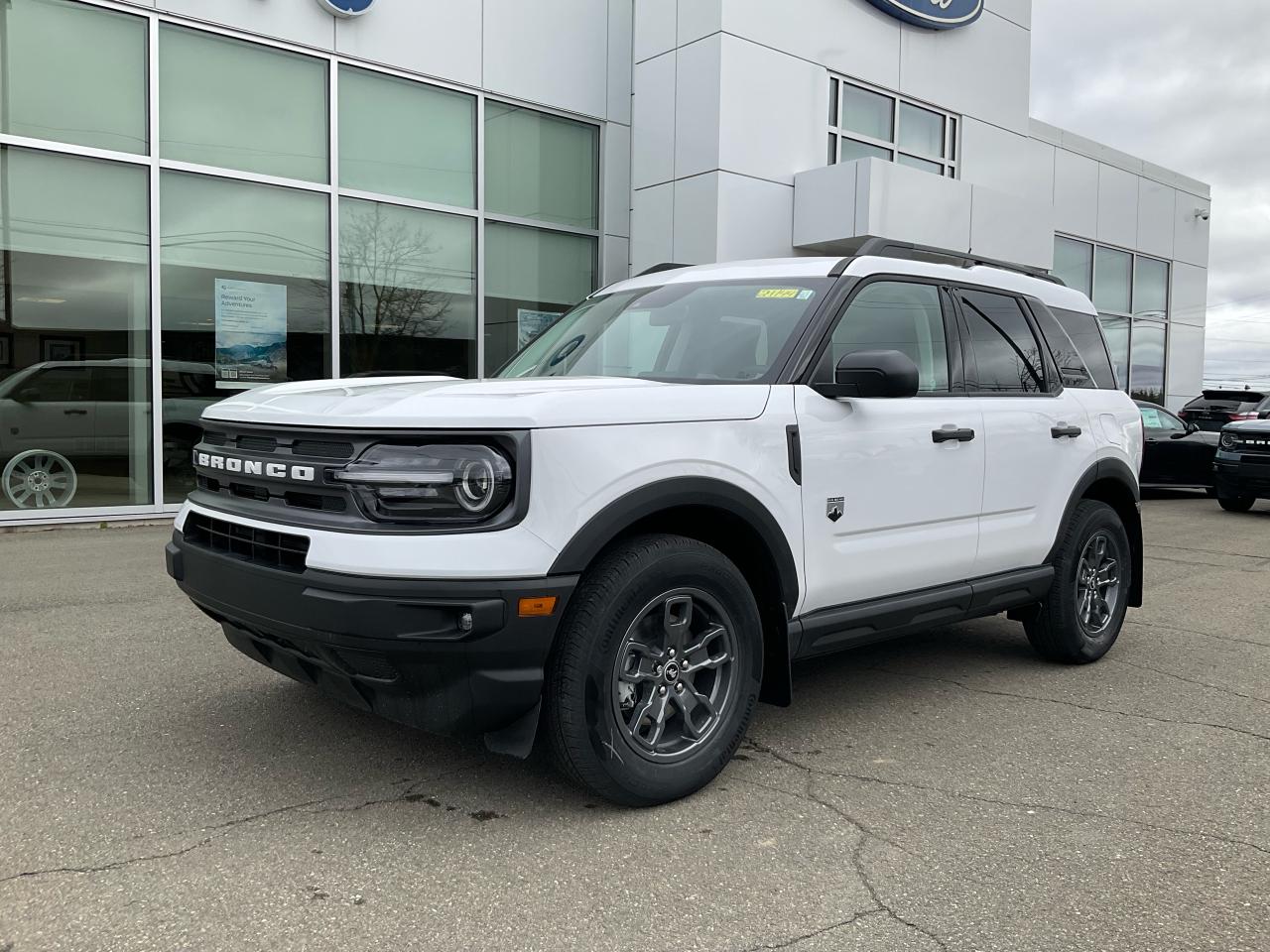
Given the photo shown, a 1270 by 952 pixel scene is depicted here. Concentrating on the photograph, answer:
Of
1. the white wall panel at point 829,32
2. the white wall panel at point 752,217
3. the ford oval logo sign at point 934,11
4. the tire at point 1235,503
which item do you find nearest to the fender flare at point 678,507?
the white wall panel at point 752,217

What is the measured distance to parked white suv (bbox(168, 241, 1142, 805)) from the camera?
2.87 m

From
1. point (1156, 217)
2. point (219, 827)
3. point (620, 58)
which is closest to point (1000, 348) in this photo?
point (219, 827)

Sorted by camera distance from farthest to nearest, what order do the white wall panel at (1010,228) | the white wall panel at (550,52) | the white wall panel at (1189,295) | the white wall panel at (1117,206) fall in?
the white wall panel at (1189,295)
the white wall panel at (1117,206)
the white wall panel at (1010,228)
the white wall panel at (550,52)

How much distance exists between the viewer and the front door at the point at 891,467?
3.71 meters

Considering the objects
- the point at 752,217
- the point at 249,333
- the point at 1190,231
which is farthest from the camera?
the point at 1190,231

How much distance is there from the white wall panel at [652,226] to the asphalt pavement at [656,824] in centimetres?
863

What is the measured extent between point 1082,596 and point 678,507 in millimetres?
2823

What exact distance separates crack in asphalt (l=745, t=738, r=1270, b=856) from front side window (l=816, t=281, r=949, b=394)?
1398 millimetres

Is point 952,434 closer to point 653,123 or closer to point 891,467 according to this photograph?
point 891,467

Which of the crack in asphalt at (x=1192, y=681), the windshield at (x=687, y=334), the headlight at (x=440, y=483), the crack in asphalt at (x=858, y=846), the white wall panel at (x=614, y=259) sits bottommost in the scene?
the crack in asphalt at (x=858, y=846)

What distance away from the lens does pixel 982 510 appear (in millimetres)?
4406

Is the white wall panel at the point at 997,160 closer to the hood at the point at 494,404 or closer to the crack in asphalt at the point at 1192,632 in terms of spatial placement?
the crack in asphalt at the point at 1192,632

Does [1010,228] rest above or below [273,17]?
below

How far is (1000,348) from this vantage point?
4738mm
